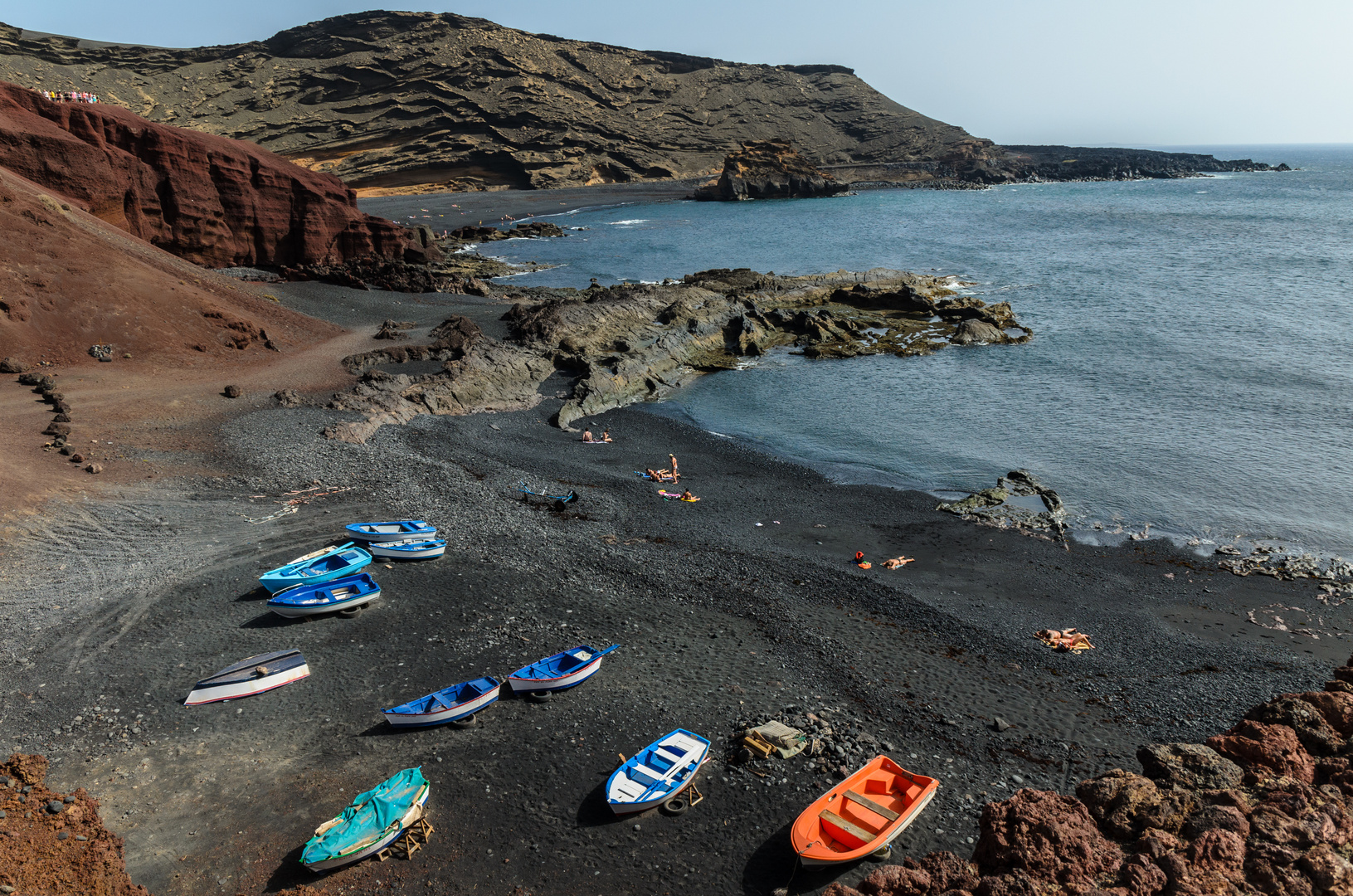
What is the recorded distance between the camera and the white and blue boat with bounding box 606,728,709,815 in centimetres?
1067

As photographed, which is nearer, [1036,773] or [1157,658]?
[1036,773]

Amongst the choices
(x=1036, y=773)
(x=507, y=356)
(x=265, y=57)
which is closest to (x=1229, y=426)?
(x=1036, y=773)

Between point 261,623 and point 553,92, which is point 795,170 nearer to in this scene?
point 553,92

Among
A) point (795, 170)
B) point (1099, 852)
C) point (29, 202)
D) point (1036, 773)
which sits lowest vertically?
point (1036, 773)

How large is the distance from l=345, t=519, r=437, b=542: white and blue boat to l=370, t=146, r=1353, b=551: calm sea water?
47.4ft

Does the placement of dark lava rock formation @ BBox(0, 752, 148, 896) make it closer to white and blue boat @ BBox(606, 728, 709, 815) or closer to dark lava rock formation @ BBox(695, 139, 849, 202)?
white and blue boat @ BBox(606, 728, 709, 815)

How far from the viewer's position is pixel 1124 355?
38.4 m

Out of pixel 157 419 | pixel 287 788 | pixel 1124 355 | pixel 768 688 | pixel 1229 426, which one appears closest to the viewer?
pixel 287 788

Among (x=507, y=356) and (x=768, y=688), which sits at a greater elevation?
(x=507, y=356)

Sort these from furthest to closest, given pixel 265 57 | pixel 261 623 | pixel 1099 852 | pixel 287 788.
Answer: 1. pixel 265 57
2. pixel 261 623
3. pixel 287 788
4. pixel 1099 852

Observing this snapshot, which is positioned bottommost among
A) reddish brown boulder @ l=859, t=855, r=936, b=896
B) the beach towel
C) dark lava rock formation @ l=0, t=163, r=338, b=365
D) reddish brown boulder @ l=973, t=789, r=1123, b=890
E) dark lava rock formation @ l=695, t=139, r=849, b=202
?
the beach towel

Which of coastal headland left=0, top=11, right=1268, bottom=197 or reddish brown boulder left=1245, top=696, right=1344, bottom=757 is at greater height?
coastal headland left=0, top=11, right=1268, bottom=197

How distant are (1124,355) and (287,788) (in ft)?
136

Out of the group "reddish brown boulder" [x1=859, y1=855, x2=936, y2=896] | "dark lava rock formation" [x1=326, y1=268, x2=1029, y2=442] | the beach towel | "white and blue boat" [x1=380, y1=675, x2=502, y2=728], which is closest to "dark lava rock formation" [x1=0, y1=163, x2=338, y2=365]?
"dark lava rock formation" [x1=326, y1=268, x2=1029, y2=442]
